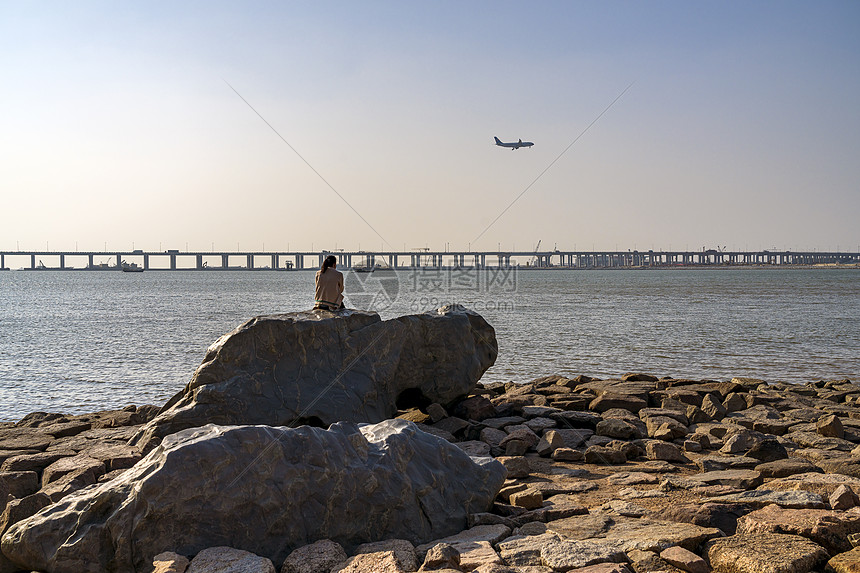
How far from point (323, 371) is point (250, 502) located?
4886mm

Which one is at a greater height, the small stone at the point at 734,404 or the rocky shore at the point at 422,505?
the rocky shore at the point at 422,505

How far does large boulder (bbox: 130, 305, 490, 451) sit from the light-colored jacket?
1.28 ft

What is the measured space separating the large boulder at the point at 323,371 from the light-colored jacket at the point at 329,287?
1.28ft

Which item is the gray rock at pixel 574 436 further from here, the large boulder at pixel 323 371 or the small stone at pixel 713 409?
the small stone at pixel 713 409

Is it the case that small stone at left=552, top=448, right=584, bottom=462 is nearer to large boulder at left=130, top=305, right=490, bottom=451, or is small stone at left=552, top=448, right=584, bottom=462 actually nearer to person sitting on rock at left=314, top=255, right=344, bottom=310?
large boulder at left=130, top=305, right=490, bottom=451

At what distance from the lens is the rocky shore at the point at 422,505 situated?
507 cm

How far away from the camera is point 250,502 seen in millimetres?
5426

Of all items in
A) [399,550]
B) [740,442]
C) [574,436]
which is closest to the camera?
[399,550]

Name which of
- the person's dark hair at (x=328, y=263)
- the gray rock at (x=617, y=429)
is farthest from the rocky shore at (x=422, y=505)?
the person's dark hair at (x=328, y=263)

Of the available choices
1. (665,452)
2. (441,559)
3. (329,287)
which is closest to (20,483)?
(329,287)

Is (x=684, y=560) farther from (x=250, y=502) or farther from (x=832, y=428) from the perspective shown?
(x=832, y=428)

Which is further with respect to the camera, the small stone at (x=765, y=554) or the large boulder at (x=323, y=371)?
the large boulder at (x=323, y=371)

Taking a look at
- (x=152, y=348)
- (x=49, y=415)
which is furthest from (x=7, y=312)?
(x=49, y=415)

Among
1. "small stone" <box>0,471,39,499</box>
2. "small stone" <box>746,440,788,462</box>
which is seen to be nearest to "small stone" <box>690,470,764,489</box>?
"small stone" <box>746,440,788,462</box>
